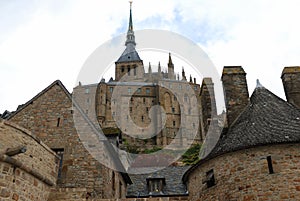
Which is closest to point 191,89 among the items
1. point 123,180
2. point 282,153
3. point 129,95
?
point 129,95

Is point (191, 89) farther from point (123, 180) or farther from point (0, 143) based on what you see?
point (0, 143)

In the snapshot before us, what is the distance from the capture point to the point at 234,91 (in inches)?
532

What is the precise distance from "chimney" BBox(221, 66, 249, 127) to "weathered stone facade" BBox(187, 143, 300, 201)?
2803mm

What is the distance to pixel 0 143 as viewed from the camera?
8.65 meters

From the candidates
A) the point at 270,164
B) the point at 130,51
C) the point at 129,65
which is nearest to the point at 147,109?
the point at 129,65

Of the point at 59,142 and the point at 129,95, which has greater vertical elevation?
the point at 129,95

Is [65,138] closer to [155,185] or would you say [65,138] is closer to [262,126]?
[155,185]

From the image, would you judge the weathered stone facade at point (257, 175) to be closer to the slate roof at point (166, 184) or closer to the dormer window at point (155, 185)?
the slate roof at point (166, 184)

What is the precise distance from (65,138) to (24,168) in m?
4.02

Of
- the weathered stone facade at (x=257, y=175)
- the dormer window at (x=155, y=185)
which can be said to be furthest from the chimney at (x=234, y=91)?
the dormer window at (x=155, y=185)

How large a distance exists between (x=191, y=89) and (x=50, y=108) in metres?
74.8

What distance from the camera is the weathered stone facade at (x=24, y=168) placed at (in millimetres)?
8625

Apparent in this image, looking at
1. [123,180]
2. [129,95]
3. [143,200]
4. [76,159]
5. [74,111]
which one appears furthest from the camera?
[129,95]

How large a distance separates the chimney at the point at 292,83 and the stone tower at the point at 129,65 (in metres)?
80.2
